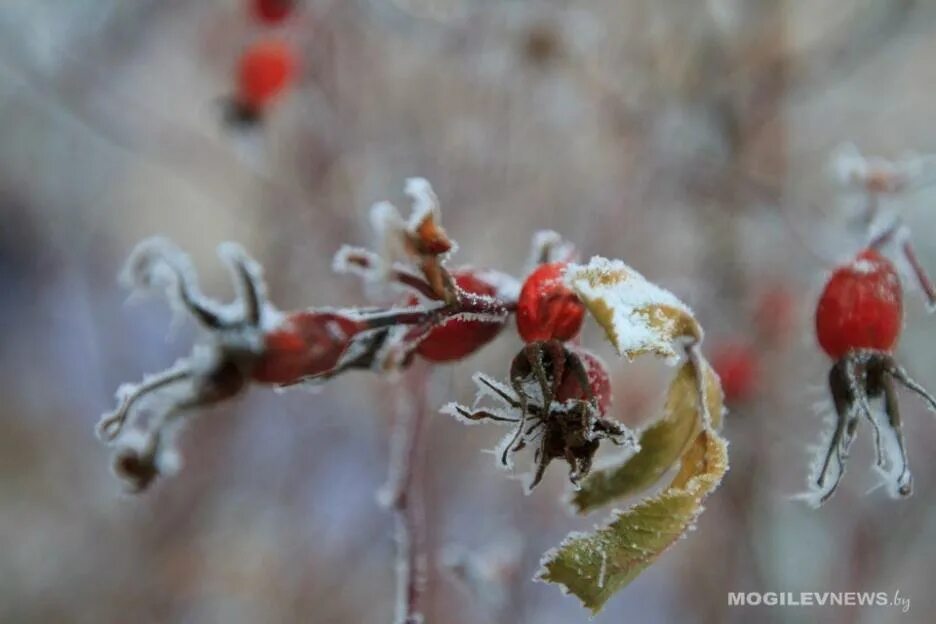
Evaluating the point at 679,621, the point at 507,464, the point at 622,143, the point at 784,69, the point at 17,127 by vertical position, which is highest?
the point at 17,127

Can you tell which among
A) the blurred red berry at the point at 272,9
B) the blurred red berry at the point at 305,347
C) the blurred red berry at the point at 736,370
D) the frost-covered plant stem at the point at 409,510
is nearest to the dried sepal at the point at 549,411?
the blurred red berry at the point at 305,347

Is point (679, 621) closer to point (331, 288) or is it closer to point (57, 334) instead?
point (331, 288)

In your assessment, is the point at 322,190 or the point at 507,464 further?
the point at 322,190

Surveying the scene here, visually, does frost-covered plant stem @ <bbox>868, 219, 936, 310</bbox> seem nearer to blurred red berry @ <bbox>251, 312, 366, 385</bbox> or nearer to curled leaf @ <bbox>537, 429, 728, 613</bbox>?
curled leaf @ <bbox>537, 429, 728, 613</bbox>

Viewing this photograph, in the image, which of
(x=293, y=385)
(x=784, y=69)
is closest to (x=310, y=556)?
(x=784, y=69)

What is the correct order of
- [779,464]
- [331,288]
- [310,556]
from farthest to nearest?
[310,556] < [331,288] < [779,464]

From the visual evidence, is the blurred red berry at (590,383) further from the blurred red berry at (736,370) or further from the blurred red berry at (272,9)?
the blurred red berry at (272,9)

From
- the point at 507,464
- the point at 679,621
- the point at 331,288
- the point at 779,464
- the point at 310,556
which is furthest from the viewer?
the point at 310,556
